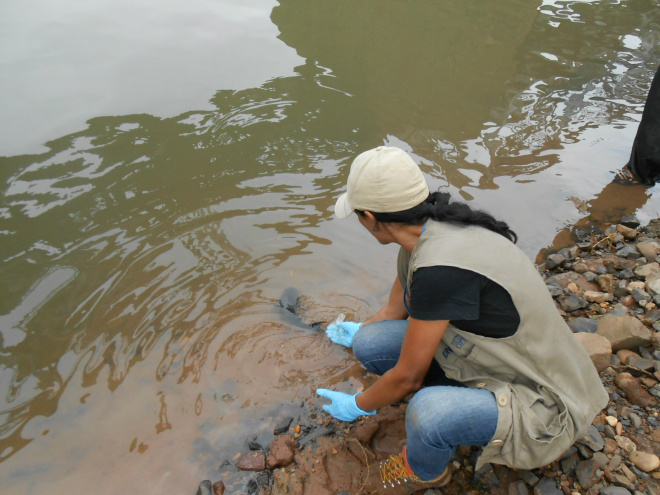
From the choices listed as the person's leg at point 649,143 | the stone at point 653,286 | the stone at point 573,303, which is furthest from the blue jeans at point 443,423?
the person's leg at point 649,143

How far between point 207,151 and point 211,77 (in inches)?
60.7

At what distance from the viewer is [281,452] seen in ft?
8.04

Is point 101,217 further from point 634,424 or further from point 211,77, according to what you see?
point 634,424

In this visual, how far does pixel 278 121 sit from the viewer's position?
5.04 m

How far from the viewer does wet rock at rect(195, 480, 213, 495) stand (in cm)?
238

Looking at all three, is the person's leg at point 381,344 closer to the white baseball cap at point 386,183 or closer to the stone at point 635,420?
the white baseball cap at point 386,183

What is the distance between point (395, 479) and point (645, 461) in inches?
43.0

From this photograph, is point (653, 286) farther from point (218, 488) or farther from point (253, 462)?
point (218, 488)

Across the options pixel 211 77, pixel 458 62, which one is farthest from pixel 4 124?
pixel 458 62

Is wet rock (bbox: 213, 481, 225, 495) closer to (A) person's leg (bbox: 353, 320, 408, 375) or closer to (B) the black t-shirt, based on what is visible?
(A) person's leg (bbox: 353, 320, 408, 375)

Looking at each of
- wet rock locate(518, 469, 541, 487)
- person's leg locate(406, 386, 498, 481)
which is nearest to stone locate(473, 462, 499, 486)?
Result: wet rock locate(518, 469, 541, 487)

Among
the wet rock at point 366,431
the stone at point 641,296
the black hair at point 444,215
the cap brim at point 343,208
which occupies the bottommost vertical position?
the wet rock at point 366,431

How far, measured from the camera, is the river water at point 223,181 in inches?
109

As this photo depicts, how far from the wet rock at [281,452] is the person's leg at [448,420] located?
774 millimetres
